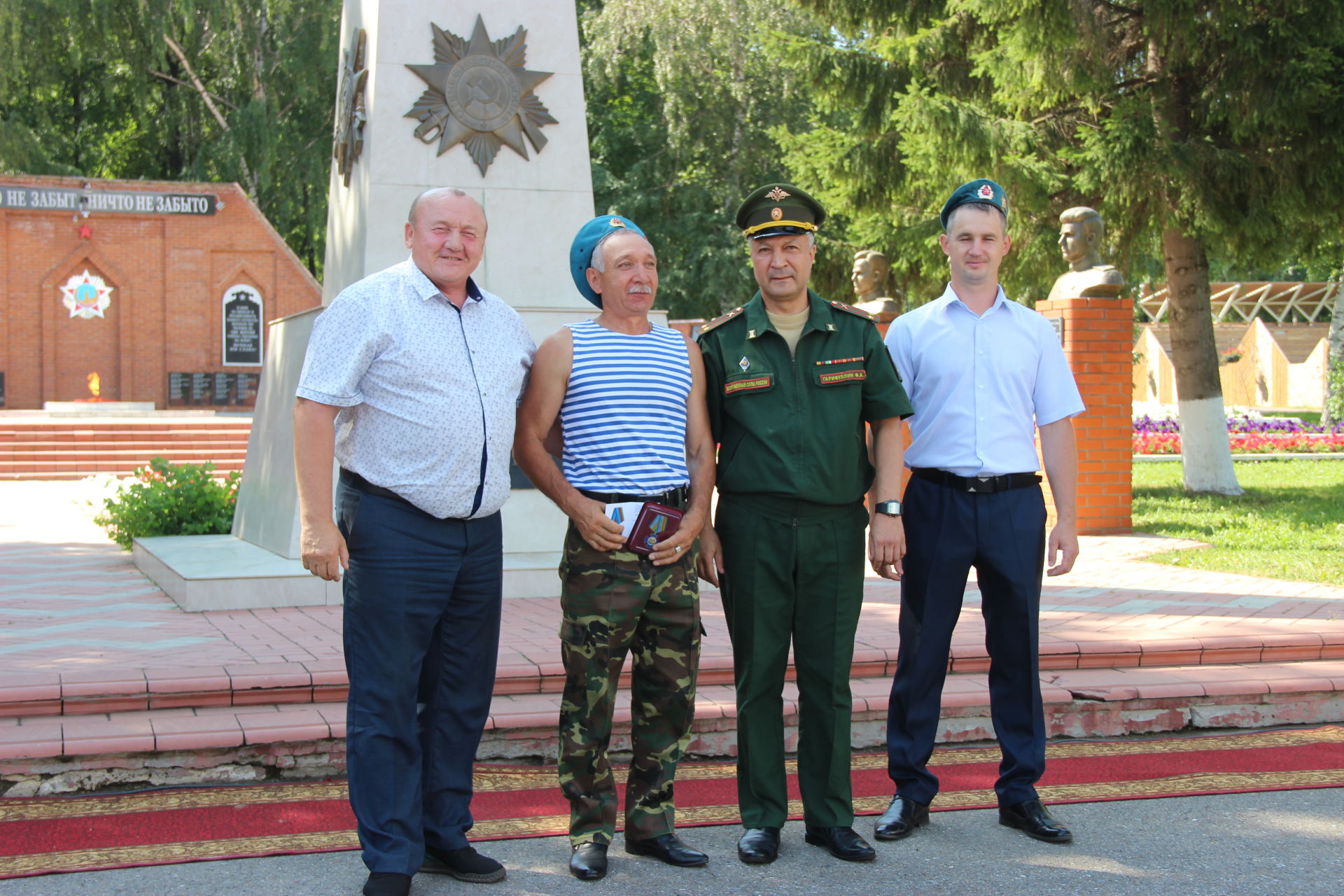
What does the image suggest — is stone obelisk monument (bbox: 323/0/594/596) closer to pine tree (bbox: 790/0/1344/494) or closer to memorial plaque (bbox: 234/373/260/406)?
pine tree (bbox: 790/0/1344/494)

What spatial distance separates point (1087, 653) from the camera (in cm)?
541

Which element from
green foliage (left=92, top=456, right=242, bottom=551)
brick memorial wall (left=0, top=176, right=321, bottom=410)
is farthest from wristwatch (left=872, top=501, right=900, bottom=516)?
brick memorial wall (left=0, top=176, right=321, bottom=410)

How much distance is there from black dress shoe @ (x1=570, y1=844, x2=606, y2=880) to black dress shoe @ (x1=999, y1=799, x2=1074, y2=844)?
1.28 m

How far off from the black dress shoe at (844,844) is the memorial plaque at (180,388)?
91.2 ft

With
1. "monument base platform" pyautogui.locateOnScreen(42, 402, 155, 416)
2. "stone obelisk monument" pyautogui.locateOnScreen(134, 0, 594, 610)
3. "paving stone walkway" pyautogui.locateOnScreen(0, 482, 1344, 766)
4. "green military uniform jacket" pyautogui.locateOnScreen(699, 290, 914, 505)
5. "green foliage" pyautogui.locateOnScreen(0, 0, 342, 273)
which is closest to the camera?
"green military uniform jacket" pyautogui.locateOnScreen(699, 290, 914, 505)

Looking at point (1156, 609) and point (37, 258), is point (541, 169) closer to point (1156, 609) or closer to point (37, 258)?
point (1156, 609)

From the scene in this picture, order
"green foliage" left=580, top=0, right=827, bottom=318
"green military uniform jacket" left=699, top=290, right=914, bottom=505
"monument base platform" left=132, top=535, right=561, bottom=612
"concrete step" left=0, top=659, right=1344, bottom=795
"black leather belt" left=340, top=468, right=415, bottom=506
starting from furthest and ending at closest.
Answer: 1. "green foliage" left=580, top=0, right=827, bottom=318
2. "monument base platform" left=132, top=535, right=561, bottom=612
3. "concrete step" left=0, top=659, right=1344, bottom=795
4. "green military uniform jacket" left=699, top=290, right=914, bottom=505
5. "black leather belt" left=340, top=468, right=415, bottom=506

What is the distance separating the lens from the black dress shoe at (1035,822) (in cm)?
362

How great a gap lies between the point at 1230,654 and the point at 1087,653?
70 cm

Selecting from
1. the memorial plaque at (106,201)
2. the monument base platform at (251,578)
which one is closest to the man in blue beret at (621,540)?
the monument base platform at (251,578)

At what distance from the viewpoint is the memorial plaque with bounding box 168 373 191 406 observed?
93.8 ft

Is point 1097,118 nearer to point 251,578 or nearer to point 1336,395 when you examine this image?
point 251,578

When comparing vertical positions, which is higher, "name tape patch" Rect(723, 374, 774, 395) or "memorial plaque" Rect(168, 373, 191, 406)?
"memorial plaque" Rect(168, 373, 191, 406)

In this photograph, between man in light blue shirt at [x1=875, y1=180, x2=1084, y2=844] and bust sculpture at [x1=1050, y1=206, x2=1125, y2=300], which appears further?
bust sculpture at [x1=1050, y1=206, x2=1125, y2=300]
